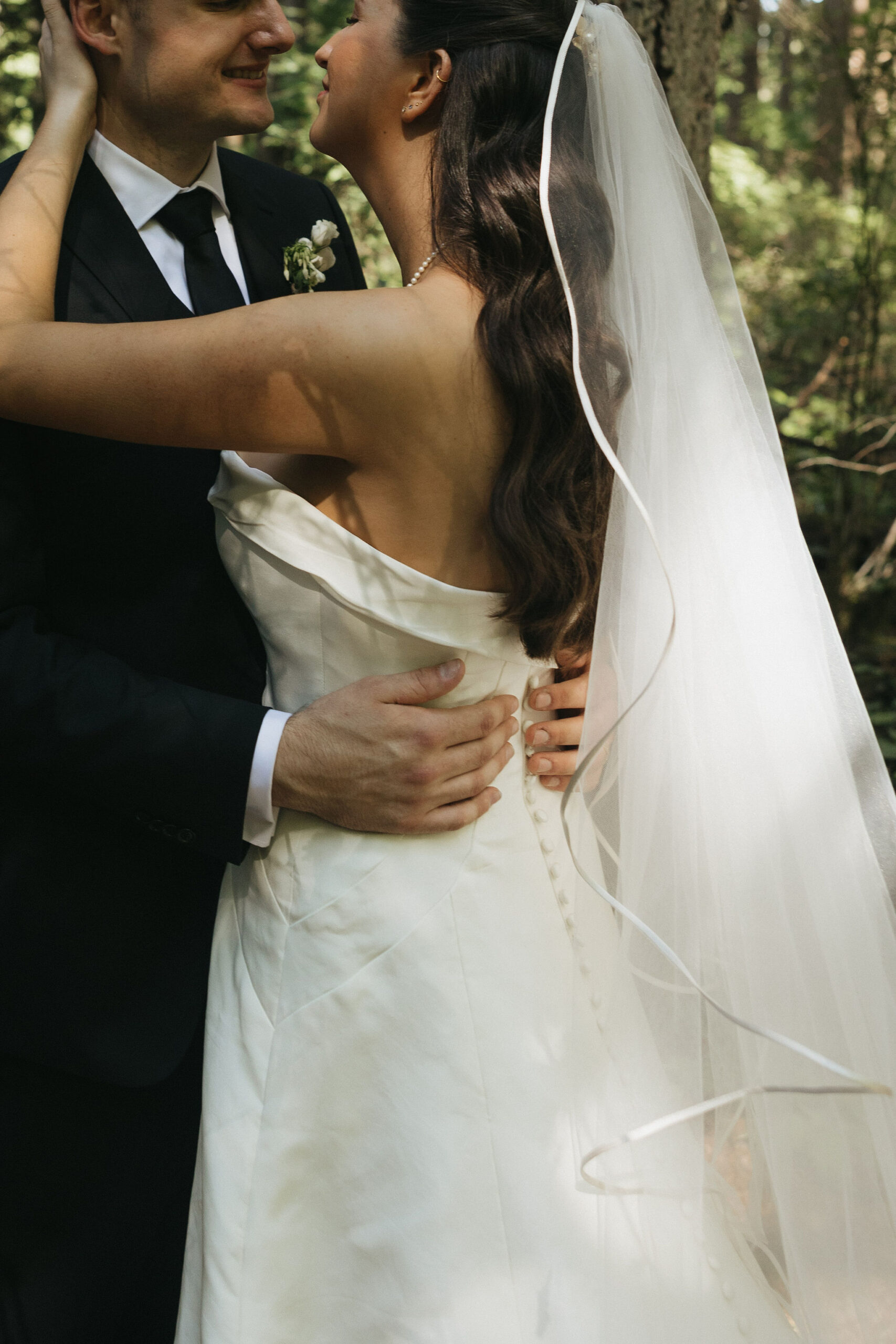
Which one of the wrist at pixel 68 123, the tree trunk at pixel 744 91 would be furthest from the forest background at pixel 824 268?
the tree trunk at pixel 744 91

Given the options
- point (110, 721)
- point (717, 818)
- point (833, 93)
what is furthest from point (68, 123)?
point (833, 93)

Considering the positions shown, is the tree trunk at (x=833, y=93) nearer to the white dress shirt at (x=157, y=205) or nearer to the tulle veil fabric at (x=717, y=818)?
the white dress shirt at (x=157, y=205)

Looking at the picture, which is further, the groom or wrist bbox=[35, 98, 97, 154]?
wrist bbox=[35, 98, 97, 154]

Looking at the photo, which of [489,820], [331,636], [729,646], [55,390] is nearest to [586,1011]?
[489,820]

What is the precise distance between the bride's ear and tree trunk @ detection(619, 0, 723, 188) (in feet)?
4.03

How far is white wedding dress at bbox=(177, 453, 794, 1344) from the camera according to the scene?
64.6 inches

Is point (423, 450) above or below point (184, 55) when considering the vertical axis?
below

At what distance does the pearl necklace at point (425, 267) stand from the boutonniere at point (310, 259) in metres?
0.30

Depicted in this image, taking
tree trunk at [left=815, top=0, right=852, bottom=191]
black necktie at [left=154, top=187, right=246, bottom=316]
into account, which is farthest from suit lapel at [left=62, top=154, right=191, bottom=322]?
tree trunk at [left=815, top=0, right=852, bottom=191]

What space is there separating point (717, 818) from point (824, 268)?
655cm

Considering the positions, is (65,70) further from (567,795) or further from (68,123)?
(567,795)

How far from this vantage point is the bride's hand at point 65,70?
6.64ft

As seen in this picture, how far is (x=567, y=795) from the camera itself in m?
1.48

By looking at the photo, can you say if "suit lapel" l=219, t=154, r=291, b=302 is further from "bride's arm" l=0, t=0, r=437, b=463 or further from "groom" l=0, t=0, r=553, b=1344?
"bride's arm" l=0, t=0, r=437, b=463
